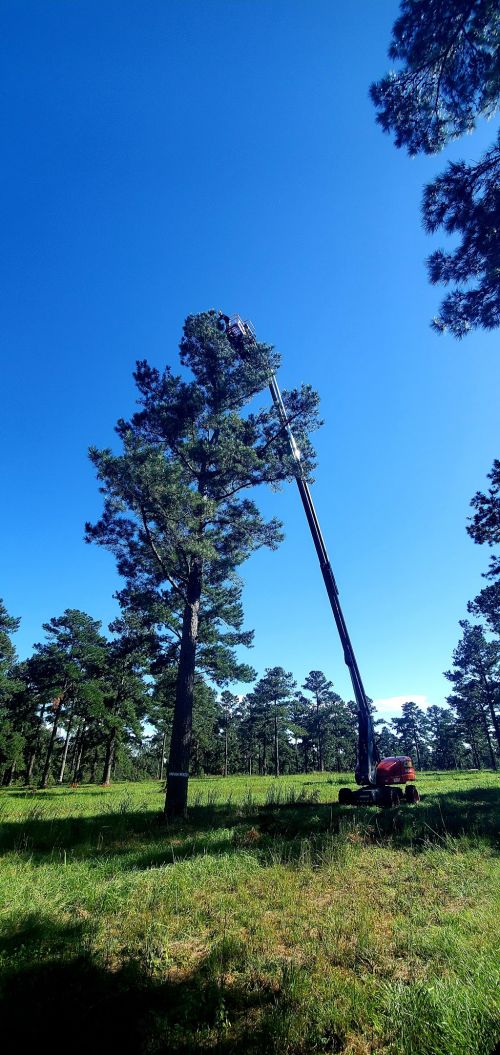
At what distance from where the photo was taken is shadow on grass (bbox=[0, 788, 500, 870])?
819cm

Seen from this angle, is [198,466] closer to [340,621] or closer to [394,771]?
[340,621]

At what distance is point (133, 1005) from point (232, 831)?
6543 mm

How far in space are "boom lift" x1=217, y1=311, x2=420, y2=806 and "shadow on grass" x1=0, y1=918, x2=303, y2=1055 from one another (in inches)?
389

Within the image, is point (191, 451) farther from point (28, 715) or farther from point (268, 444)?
point (28, 715)

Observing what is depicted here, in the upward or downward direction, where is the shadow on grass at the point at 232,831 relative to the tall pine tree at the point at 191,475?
→ downward

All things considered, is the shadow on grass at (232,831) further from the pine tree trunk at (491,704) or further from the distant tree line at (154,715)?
the pine tree trunk at (491,704)

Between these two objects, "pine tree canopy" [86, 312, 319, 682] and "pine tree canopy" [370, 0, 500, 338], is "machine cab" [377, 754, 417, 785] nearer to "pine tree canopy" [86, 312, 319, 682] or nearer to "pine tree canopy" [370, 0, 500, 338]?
"pine tree canopy" [86, 312, 319, 682]

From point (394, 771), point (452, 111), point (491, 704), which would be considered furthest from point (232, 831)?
point (491, 704)

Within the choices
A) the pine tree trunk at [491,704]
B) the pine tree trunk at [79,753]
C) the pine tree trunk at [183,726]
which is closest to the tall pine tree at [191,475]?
the pine tree trunk at [183,726]

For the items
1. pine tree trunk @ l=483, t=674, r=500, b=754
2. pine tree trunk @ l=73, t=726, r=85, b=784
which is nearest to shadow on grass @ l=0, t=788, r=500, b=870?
pine tree trunk @ l=73, t=726, r=85, b=784

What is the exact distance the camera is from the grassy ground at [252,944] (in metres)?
3.19

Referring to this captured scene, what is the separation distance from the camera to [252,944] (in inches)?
178

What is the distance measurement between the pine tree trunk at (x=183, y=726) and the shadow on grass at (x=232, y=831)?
59cm

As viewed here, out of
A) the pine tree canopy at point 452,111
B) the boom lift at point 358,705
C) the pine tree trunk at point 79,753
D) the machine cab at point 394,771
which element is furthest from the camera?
the pine tree trunk at point 79,753
